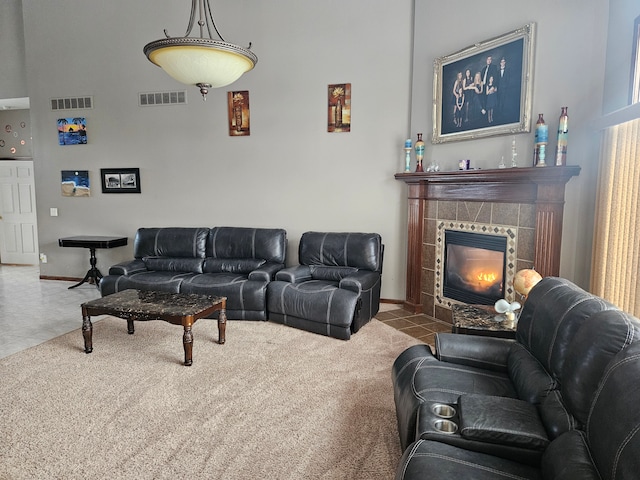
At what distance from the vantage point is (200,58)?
10.2 feet

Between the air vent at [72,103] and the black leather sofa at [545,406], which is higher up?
the air vent at [72,103]

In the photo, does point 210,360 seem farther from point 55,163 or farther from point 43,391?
point 55,163

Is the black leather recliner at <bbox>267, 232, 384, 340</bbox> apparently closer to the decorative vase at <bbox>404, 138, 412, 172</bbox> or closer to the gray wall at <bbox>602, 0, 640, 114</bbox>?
the decorative vase at <bbox>404, 138, 412, 172</bbox>

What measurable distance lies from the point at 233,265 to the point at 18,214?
222 inches

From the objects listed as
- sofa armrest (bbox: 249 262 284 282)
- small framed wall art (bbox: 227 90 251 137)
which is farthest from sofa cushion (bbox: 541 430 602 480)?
small framed wall art (bbox: 227 90 251 137)

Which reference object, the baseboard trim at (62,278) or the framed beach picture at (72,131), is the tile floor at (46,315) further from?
the framed beach picture at (72,131)

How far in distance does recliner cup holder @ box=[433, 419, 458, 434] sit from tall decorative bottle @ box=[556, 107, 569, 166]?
8.47ft

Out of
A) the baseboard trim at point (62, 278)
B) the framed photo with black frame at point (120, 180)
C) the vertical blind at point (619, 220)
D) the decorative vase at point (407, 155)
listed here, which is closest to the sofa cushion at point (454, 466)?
the vertical blind at point (619, 220)

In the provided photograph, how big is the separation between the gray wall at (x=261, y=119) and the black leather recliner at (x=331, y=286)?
1.81 ft

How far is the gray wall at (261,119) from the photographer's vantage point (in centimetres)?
492

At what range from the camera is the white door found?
7.82 meters

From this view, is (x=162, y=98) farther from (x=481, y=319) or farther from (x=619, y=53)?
(x=619, y=53)

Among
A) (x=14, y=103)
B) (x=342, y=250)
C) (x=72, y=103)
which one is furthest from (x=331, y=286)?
(x=14, y=103)

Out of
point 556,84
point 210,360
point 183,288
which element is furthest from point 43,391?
point 556,84
